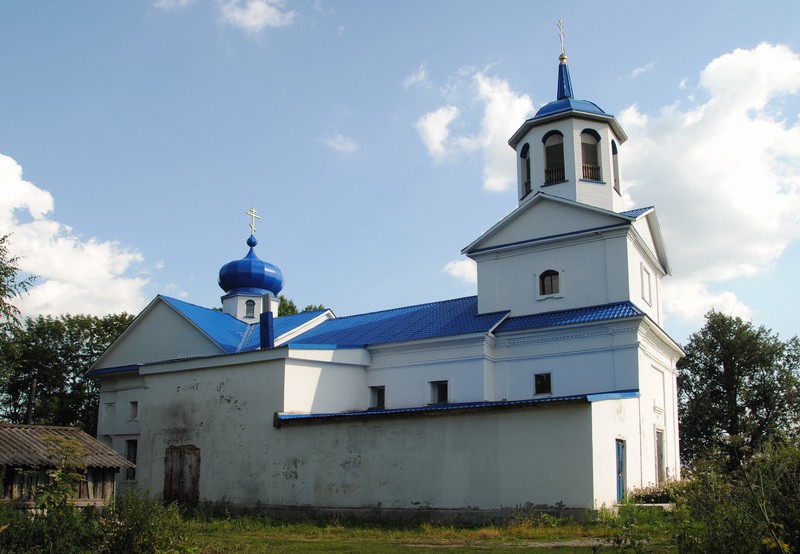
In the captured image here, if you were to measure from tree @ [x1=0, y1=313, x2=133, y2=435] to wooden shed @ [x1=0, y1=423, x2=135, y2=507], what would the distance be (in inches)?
1059

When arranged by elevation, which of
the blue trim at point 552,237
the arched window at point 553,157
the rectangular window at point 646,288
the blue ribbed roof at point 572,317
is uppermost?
the arched window at point 553,157

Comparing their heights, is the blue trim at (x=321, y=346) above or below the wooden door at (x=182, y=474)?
above

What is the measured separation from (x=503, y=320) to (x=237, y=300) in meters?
14.2

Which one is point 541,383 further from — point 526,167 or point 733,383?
point 733,383

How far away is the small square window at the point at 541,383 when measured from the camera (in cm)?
2205

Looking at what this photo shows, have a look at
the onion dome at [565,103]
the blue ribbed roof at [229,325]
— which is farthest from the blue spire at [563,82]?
the blue ribbed roof at [229,325]

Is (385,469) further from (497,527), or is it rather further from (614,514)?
(614,514)

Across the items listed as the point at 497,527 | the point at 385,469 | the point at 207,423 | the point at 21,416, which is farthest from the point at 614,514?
the point at 21,416

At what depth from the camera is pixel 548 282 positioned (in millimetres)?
23547

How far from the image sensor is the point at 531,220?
2428cm

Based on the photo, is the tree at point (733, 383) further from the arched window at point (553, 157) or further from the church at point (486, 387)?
the arched window at point (553, 157)

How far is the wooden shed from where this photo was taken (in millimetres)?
15680

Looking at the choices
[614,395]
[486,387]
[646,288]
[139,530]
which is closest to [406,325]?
[486,387]

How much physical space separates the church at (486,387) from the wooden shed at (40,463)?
509 centimetres
